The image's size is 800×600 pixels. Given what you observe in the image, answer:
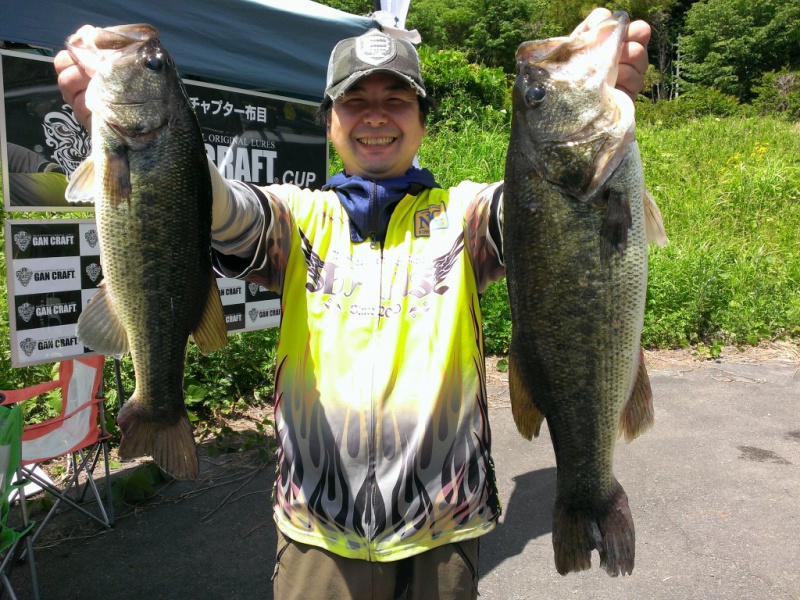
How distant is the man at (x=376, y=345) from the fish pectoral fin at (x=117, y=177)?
26 centimetres

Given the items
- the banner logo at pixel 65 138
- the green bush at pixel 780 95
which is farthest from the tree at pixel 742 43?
the banner logo at pixel 65 138

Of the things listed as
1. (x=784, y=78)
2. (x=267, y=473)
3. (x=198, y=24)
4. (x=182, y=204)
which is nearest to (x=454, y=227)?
(x=182, y=204)

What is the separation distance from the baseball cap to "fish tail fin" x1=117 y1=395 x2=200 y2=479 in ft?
3.87

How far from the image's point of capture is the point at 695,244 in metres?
8.34

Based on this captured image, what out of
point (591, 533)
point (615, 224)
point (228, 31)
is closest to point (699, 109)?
point (228, 31)

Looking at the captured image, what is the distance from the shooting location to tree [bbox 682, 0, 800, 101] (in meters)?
35.3

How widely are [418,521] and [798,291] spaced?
7820 millimetres

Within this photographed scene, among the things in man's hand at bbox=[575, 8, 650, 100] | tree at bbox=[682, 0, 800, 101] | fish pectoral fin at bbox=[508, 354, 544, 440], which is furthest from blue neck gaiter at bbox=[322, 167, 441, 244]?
tree at bbox=[682, 0, 800, 101]

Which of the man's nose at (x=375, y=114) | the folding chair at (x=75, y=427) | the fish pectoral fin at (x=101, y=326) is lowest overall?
the folding chair at (x=75, y=427)

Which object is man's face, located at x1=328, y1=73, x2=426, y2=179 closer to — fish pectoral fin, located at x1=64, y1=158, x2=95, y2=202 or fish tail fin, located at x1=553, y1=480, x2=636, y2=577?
fish pectoral fin, located at x1=64, y1=158, x2=95, y2=202

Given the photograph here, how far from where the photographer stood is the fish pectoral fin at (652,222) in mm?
1793

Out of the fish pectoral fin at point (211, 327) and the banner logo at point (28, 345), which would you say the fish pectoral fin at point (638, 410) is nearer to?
the fish pectoral fin at point (211, 327)

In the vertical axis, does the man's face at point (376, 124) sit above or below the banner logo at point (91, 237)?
above

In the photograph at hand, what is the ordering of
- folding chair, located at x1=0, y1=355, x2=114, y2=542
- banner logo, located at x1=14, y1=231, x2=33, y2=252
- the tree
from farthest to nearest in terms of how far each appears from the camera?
the tree, folding chair, located at x1=0, y1=355, x2=114, y2=542, banner logo, located at x1=14, y1=231, x2=33, y2=252
